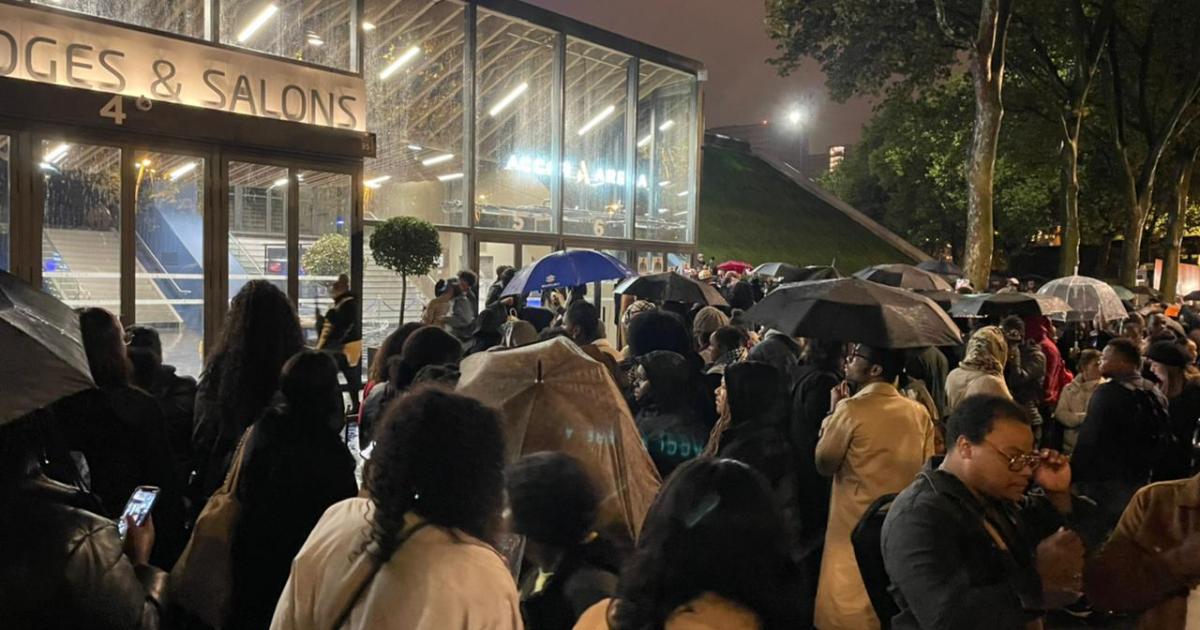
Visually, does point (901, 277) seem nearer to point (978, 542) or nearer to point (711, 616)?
point (978, 542)

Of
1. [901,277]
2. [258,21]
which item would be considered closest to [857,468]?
[901,277]

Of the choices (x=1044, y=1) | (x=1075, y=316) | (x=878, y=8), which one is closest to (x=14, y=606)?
(x=1075, y=316)

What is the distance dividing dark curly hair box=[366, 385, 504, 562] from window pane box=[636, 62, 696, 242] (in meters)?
19.7

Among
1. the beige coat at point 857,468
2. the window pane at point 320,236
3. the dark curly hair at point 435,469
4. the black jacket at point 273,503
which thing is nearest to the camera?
the dark curly hair at point 435,469

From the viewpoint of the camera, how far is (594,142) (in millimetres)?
20359

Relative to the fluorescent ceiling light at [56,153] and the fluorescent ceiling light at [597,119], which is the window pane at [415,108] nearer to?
the fluorescent ceiling light at [597,119]

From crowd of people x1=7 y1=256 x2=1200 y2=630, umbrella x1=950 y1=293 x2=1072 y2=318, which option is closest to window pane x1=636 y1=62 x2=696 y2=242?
umbrella x1=950 y1=293 x2=1072 y2=318

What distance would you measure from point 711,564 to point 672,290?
7.06 meters

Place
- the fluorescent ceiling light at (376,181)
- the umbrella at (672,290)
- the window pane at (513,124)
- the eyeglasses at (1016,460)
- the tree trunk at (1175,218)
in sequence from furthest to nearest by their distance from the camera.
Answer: the tree trunk at (1175,218) → the window pane at (513,124) → the fluorescent ceiling light at (376,181) → the umbrella at (672,290) → the eyeglasses at (1016,460)

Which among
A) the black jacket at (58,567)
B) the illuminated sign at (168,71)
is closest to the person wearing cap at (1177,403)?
the black jacket at (58,567)

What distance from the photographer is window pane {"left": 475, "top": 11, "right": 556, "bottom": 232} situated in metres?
17.8

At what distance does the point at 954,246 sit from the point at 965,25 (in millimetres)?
33404

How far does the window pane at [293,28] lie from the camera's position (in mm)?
12914

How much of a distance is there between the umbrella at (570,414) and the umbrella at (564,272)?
5514mm
